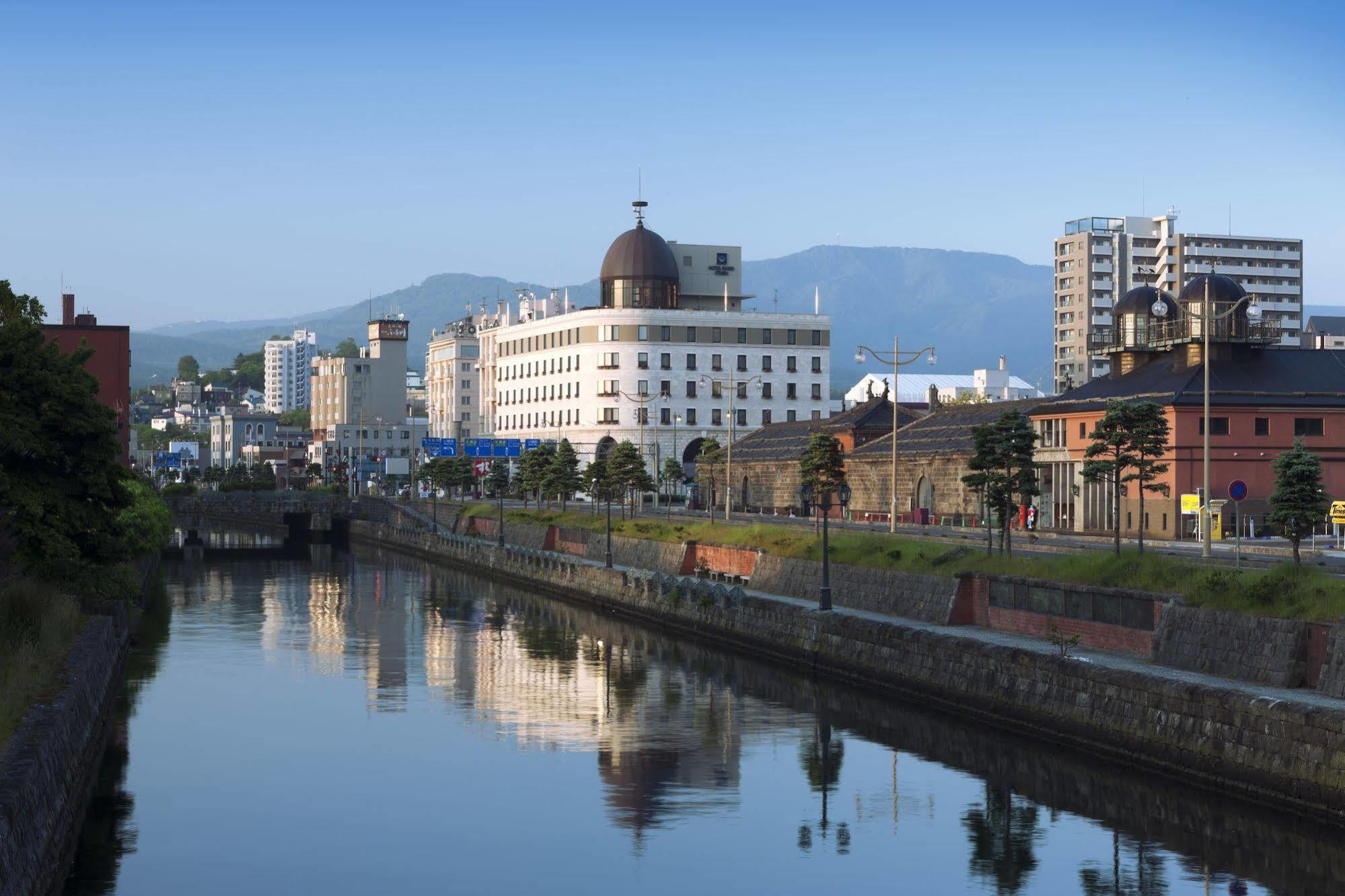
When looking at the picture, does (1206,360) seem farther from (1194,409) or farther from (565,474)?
(565,474)

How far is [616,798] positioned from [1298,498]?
21.3 meters

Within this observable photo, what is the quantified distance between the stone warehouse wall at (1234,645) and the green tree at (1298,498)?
22.5 feet

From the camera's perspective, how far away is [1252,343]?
92.4 m

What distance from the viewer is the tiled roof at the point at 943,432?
10325 cm

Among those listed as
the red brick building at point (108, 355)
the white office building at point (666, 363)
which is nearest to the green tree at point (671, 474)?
the white office building at point (666, 363)

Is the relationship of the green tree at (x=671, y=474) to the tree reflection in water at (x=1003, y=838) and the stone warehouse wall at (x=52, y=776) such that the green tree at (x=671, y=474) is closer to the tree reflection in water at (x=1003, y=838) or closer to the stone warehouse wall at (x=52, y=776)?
the stone warehouse wall at (x=52, y=776)

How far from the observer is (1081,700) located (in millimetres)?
37969

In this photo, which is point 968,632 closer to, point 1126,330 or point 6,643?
point 6,643

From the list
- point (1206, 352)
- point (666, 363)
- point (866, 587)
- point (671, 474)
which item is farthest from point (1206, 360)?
point (666, 363)

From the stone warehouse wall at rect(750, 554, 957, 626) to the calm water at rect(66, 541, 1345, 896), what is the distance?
437 centimetres

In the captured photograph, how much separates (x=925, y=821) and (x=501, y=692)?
21457 mm

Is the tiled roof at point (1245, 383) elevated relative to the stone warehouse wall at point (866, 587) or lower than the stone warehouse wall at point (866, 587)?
elevated

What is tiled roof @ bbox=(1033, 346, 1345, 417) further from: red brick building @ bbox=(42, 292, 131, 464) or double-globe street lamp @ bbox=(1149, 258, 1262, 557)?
red brick building @ bbox=(42, 292, 131, 464)

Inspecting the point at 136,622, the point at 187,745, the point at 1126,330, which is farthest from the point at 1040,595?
the point at 1126,330
